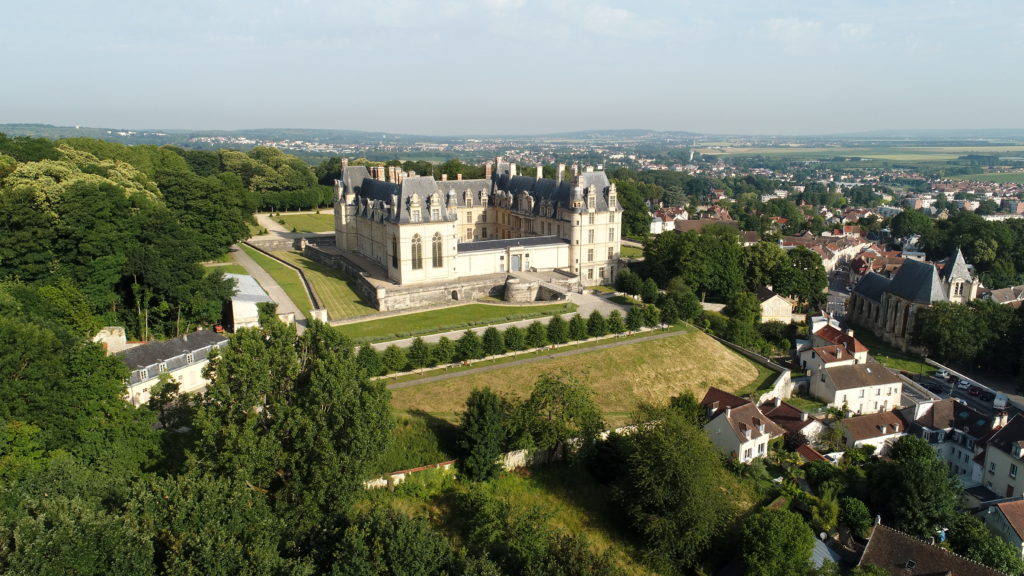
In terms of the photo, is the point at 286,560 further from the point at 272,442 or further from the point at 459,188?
the point at 459,188

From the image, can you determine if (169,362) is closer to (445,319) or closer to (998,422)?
(445,319)

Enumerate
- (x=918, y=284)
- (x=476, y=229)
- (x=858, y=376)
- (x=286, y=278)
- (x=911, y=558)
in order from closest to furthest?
(x=911, y=558), (x=858, y=376), (x=286, y=278), (x=918, y=284), (x=476, y=229)

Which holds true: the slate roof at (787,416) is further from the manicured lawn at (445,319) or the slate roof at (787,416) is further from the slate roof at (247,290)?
the slate roof at (247,290)

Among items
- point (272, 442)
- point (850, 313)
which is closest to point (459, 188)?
point (850, 313)

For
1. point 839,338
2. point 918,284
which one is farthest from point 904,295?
point 839,338

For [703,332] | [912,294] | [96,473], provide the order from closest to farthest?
[96,473] → [703,332] → [912,294]

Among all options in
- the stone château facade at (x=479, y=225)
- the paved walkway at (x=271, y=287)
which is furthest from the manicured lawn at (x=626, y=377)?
the stone château facade at (x=479, y=225)

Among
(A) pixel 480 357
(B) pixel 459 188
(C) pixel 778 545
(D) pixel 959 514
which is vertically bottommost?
(D) pixel 959 514

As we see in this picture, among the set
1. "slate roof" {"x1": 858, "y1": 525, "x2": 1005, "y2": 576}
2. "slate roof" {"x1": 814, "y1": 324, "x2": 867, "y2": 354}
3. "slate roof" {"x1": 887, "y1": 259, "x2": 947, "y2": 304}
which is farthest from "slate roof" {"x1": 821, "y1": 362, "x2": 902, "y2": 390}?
"slate roof" {"x1": 858, "y1": 525, "x2": 1005, "y2": 576}
